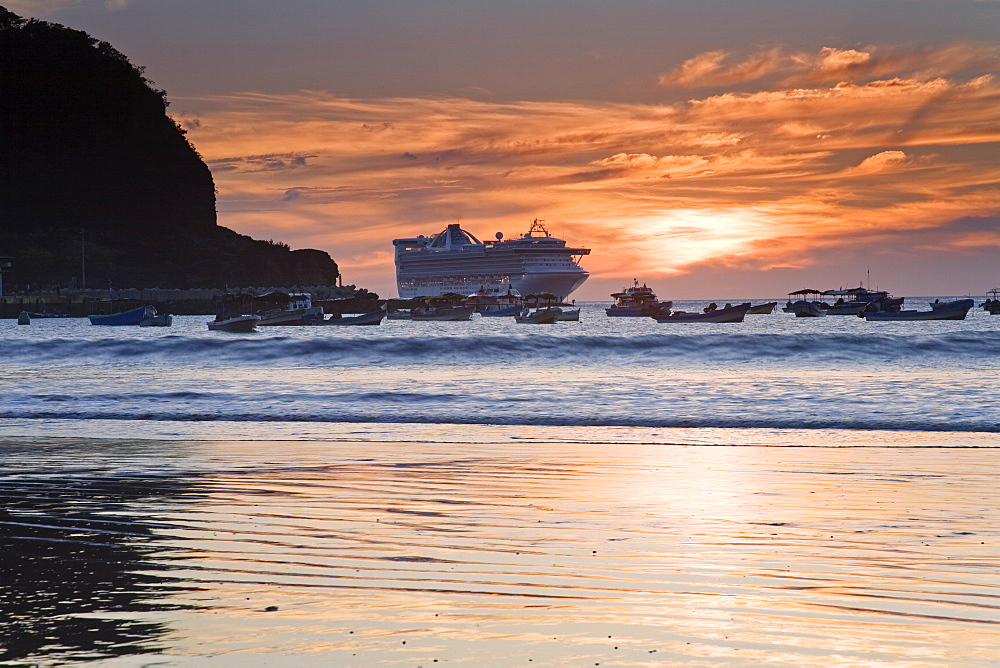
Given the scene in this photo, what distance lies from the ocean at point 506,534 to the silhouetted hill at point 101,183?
13572 centimetres

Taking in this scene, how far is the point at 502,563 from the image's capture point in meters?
4.69

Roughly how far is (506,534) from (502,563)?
668 mm

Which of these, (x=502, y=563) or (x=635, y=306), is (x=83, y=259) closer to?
(x=635, y=306)

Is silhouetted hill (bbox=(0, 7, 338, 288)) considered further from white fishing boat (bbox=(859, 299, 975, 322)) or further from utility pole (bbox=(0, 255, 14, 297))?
white fishing boat (bbox=(859, 299, 975, 322))

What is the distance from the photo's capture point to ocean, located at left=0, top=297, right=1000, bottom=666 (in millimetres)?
3545

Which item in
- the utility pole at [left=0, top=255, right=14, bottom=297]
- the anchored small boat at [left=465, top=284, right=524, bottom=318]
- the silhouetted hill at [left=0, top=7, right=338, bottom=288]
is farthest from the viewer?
the silhouetted hill at [left=0, top=7, right=338, bottom=288]

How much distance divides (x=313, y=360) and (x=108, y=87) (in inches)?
5840

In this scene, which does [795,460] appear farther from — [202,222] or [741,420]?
[202,222]

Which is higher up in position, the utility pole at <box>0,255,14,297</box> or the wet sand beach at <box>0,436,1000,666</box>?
the utility pole at <box>0,255,14,297</box>

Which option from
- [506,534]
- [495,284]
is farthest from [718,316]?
[495,284]

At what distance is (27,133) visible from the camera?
482 feet

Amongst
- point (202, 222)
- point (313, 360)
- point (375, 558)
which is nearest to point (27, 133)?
point (202, 222)

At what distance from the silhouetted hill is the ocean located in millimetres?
135716

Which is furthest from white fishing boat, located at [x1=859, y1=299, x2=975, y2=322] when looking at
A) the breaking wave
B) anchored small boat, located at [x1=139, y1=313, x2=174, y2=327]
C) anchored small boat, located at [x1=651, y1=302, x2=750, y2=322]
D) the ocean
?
the ocean
